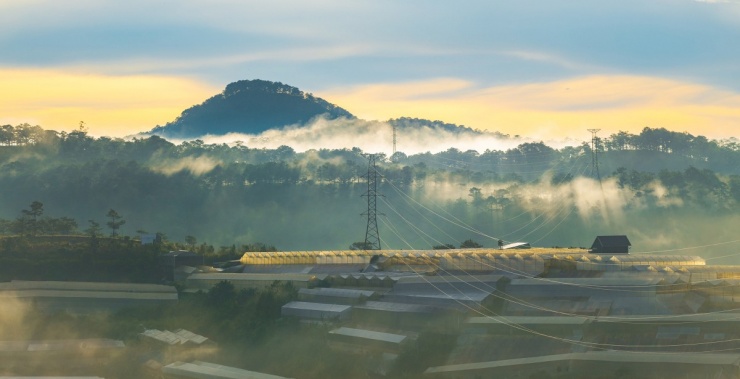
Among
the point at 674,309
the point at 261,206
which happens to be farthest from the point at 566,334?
the point at 261,206

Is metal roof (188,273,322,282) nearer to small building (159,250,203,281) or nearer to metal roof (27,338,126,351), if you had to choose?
small building (159,250,203,281)

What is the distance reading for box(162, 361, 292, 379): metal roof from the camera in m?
58.9

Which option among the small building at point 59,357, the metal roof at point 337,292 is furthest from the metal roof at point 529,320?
the small building at point 59,357

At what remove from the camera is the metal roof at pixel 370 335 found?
60606 mm

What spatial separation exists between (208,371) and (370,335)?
10406mm

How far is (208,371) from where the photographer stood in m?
60.2

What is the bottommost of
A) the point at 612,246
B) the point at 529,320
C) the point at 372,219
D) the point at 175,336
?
the point at 175,336

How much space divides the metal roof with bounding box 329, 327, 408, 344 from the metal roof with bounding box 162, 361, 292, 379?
5.98 metres

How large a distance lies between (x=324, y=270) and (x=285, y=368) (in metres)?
24.6

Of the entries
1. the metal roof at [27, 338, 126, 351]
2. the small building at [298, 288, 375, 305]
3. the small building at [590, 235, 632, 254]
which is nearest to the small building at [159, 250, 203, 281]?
the small building at [298, 288, 375, 305]

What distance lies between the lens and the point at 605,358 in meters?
52.4

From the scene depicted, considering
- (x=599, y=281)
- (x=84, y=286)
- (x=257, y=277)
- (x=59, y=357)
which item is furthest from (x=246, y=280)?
(x=599, y=281)

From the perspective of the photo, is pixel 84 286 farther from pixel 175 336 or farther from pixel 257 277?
pixel 175 336

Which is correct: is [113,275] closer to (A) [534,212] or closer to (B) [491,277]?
(B) [491,277]
